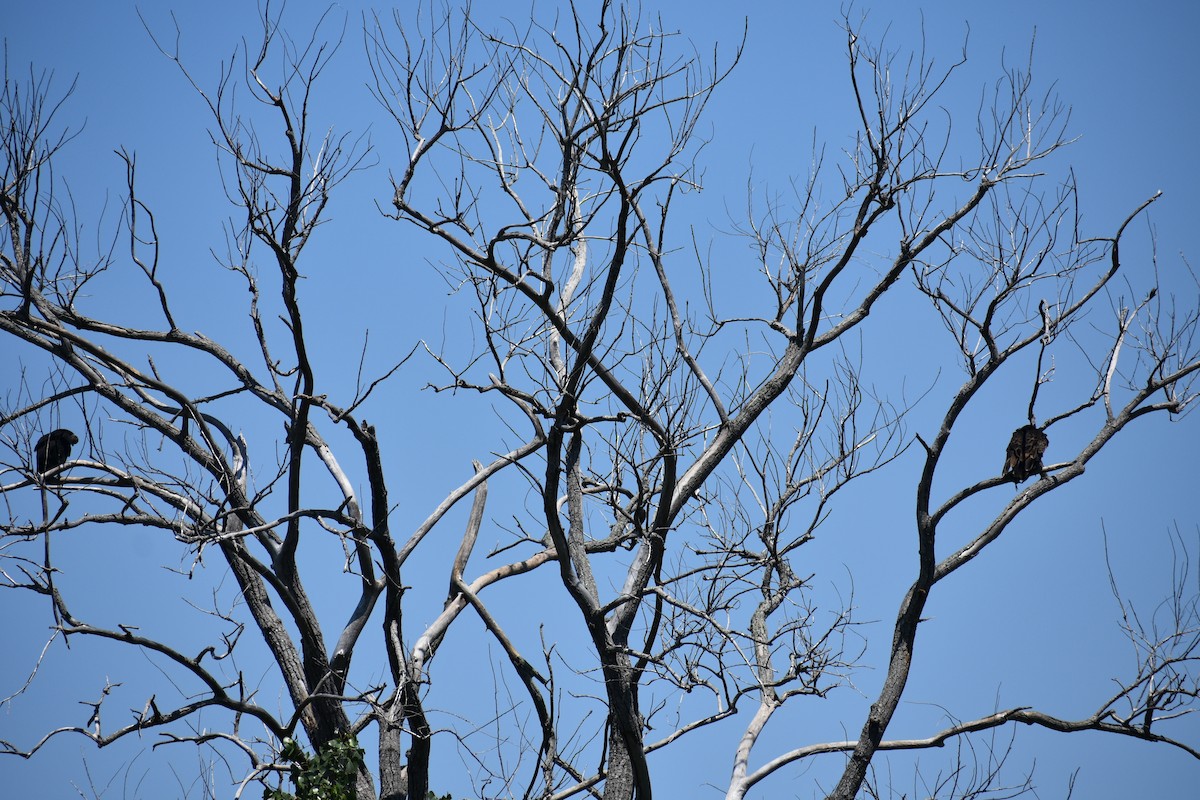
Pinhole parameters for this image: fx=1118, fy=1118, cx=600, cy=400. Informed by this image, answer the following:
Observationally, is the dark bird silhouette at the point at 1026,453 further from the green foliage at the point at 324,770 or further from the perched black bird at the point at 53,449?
the perched black bird at the point at 53,449

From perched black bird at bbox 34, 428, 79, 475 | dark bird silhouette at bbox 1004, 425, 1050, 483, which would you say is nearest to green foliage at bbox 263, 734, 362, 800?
perched black bird at bbox 34, 428, 79, 475

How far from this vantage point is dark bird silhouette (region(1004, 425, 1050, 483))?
6.07 m

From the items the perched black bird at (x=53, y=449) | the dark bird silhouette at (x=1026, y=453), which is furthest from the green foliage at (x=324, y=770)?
the dark bird silhouette at (x=1026, y=453)

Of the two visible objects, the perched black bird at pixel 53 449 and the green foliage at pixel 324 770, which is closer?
the green foliage at pixel 324 770

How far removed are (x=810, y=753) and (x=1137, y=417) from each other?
271cm

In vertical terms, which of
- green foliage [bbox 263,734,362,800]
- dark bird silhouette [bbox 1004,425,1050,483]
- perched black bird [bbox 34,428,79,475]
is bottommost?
green foliage [bbox 263,734,362,800]

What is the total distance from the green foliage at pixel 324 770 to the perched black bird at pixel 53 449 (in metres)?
2.02

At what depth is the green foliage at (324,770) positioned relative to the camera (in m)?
5.67

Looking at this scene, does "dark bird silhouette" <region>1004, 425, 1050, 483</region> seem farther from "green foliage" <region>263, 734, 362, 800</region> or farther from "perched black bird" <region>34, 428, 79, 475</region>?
"perched black bird" <region>34, 428, 79, 475</region>

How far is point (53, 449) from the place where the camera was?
20.3 ft

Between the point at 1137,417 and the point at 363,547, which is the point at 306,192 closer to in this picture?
the point at 363,547

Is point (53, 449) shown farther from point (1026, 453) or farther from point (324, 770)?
point (1026, 453)

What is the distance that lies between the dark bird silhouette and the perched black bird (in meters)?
5.20

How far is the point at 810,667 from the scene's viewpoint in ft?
19.4
